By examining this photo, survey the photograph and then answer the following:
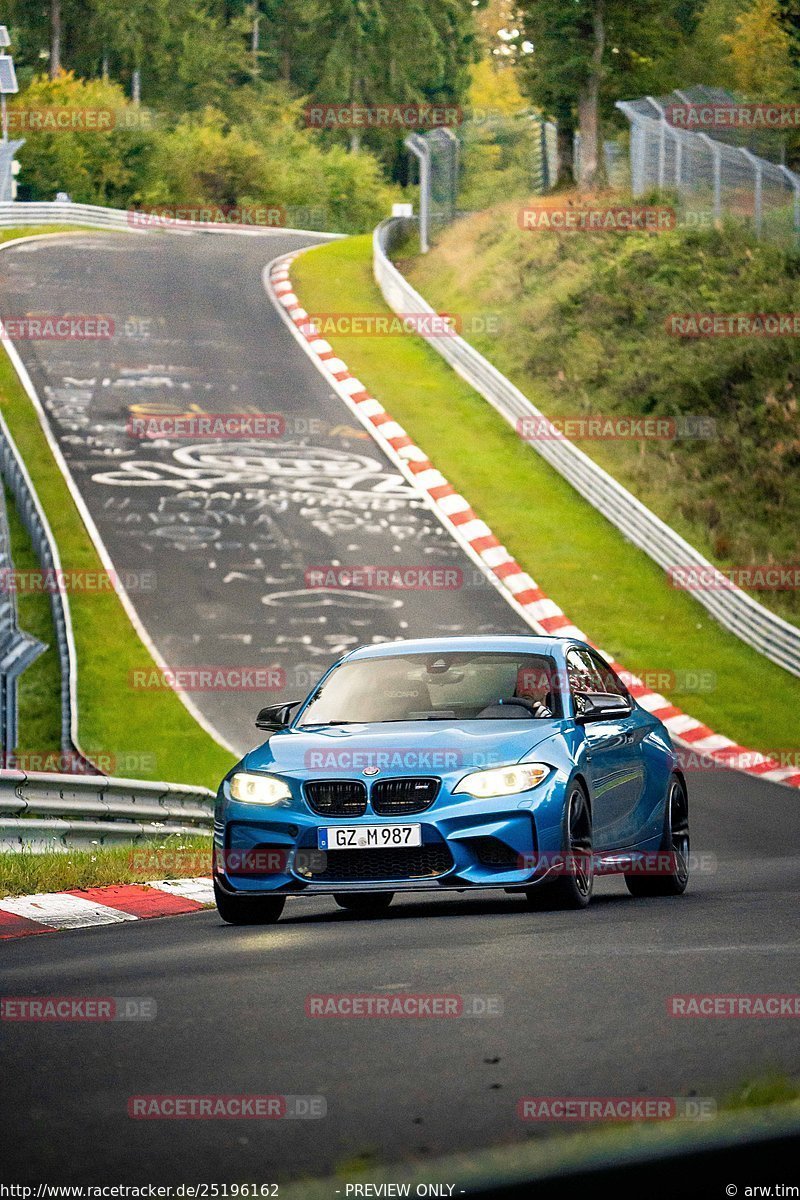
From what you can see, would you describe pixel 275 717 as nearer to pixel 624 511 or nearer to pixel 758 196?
pixel 624 511

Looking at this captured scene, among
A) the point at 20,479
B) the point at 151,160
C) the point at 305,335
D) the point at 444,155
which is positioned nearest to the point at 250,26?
the point at 151,160

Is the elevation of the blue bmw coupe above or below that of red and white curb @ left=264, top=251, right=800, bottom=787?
above

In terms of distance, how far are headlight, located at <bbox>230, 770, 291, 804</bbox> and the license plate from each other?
338mm

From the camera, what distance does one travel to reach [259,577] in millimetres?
29484

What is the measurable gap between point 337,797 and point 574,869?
1342 millimetres

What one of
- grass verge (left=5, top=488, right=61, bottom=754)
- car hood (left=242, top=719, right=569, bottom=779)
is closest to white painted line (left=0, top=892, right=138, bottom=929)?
car hood (left=242, top=719, right=569, bottom=779)

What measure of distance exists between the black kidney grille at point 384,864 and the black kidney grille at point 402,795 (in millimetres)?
216

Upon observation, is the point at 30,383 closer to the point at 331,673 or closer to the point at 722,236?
the point at 722,236

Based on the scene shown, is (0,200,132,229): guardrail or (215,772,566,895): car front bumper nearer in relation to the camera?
(215,772,566,895): car front bumper

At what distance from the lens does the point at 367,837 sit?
1045 centimetres

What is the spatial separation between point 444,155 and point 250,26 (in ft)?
209

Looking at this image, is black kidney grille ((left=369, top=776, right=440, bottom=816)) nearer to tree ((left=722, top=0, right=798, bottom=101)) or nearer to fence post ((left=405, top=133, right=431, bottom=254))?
fence post ((left=405, top=133, right=431, bottom=254))

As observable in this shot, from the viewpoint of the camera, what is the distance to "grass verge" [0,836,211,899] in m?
11.9

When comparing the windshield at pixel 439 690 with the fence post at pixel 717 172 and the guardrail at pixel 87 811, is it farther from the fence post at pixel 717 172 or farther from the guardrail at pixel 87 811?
the fence post at pixel 717 172
